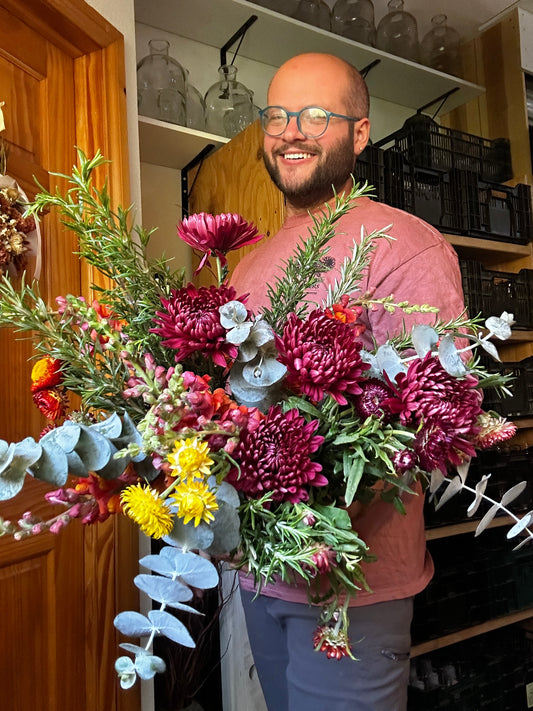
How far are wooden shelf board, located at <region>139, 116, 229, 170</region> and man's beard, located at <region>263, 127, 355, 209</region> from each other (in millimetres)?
761

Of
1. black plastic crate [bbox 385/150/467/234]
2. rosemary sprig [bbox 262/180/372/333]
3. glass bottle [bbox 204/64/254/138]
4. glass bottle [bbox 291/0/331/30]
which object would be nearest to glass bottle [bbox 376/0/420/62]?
glass bottle [bbox 291/0/331/30]

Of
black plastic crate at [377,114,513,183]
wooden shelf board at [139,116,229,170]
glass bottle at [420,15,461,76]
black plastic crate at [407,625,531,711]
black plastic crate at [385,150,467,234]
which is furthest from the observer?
glass bottle at [420,15,461,76]

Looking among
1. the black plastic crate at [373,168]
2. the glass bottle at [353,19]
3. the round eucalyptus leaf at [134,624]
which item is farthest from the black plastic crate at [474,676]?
the glass bottle at [353,19]

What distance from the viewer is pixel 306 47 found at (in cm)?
210

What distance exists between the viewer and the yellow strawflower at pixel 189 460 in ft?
1.19

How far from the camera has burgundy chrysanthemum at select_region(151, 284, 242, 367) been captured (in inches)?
17.0

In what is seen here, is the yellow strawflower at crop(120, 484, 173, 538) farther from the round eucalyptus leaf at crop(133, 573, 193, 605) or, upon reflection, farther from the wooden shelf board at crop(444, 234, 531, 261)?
the wooden shelf board at crop(444, 234, 531, 261)

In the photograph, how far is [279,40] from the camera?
2.06m

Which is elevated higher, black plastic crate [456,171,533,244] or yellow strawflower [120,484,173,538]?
black plastic crate [456,171,533,244]

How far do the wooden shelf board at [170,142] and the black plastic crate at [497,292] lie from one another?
3.23 feet

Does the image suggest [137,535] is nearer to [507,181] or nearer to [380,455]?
[380,455]

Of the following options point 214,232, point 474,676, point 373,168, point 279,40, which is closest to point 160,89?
point 279,40

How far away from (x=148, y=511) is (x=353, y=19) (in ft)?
7.79

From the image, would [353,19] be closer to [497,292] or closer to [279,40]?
[279,40]
